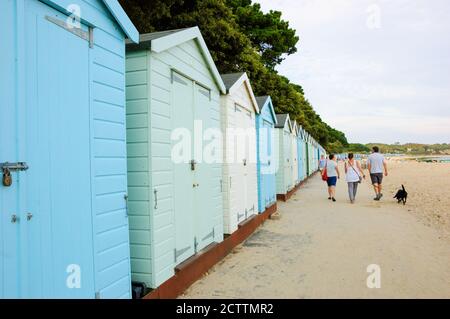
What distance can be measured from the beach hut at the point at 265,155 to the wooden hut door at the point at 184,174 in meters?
4.45

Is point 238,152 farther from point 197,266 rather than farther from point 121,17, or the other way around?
point 121,17

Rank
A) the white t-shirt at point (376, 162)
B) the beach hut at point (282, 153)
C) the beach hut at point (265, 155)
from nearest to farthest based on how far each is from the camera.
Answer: the beach hut at point (265, 155)
the white t-shirt at point (376, 162)
the beach hut at point (282, 153)

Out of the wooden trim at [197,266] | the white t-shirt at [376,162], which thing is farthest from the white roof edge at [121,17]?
the white t-shirt at [376,162]

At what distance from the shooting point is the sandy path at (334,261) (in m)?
4.67

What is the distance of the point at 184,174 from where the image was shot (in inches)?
196

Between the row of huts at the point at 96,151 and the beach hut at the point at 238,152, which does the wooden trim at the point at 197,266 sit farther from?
the beach hut at the point at 238,152

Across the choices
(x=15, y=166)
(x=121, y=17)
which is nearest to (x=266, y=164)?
(x=121, y=17)

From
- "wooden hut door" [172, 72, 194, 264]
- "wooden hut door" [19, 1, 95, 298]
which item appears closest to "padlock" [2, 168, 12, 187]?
"wooden hut door" [19, 1, 95, 298]

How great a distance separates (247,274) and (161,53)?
3423mm

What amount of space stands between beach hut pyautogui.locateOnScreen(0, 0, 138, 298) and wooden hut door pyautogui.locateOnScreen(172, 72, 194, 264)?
43.6 inches

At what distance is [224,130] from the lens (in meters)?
6.82

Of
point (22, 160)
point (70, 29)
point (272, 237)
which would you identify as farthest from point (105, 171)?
point (272, 237)

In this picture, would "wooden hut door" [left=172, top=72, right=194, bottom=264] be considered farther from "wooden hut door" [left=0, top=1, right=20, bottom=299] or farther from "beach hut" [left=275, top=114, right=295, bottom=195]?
"beach hut" [left=275, top=114, right=295, bottom=195]
